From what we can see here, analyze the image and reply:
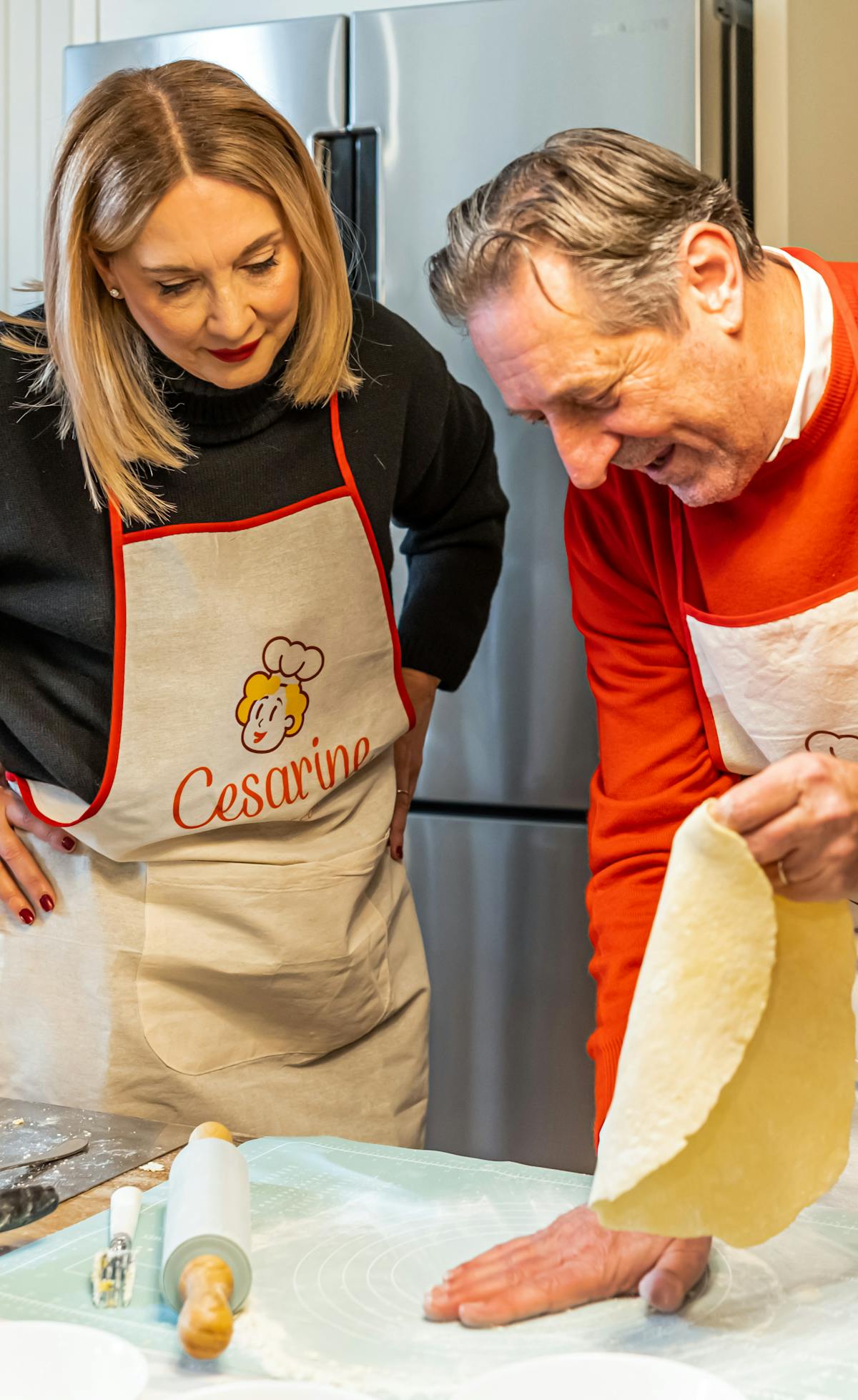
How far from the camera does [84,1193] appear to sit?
37.6 inches

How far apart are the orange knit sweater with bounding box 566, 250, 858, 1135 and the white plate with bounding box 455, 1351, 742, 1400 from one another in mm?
302

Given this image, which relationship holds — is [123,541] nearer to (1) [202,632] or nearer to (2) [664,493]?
(1) [202,632]

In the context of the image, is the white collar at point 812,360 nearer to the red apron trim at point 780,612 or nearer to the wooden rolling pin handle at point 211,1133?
the red apron trim at point 780,612

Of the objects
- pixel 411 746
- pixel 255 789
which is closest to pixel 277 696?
pixel 255 789

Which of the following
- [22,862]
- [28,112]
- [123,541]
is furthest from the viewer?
[28,112]

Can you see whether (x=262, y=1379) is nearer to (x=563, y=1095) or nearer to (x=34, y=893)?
(x=34, y=893)

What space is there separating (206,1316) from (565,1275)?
23cm

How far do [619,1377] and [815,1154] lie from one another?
0.18 metres

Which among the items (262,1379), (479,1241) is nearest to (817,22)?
(479,1241)

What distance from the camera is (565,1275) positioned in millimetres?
828

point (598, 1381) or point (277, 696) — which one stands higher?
point (277, 696)

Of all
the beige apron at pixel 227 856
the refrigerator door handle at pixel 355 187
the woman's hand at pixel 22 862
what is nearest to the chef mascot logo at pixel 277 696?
the beige apron at pixel 227 856

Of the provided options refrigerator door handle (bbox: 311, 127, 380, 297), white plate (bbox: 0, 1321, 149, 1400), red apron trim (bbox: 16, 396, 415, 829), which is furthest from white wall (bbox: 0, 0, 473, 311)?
white plate (bbox: 0, 1321, 149, 1400)

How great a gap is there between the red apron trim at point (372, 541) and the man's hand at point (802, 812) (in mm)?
651
